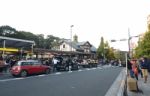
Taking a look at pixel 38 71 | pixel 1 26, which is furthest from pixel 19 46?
pixel 1 26

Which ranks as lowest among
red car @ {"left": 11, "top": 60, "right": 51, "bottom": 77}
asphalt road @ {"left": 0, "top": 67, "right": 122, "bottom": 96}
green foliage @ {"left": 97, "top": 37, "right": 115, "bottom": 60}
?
asphalt road @ {"left": 0, "top": 67, "right": 122, "bottom": 96}

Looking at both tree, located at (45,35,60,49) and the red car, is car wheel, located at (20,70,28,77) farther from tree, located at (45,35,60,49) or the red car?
tree, located at (45,35,60,49)

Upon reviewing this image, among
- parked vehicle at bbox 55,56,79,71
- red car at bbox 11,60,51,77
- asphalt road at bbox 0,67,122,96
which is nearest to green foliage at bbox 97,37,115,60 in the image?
parked vehicle at bbox 55,56,79,71

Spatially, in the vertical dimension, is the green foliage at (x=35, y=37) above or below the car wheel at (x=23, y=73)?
above

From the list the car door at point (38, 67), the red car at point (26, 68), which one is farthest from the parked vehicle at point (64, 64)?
the car door at point (38, 67)

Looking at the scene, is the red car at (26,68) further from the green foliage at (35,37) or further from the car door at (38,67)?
the green foliage at (35,37)

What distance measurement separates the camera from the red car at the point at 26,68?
26.3m

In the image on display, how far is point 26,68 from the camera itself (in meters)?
27.0

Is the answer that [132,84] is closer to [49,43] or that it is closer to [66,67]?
[66,67]

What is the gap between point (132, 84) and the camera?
45.8ft

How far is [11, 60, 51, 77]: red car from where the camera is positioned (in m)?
26.3

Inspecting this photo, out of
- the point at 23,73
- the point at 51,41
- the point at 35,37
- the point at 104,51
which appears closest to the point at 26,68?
the point at 23,73

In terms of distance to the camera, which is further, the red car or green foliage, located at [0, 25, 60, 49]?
green foliage, located at [0, 25, 60, 49]

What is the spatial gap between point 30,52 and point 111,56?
7946cm
